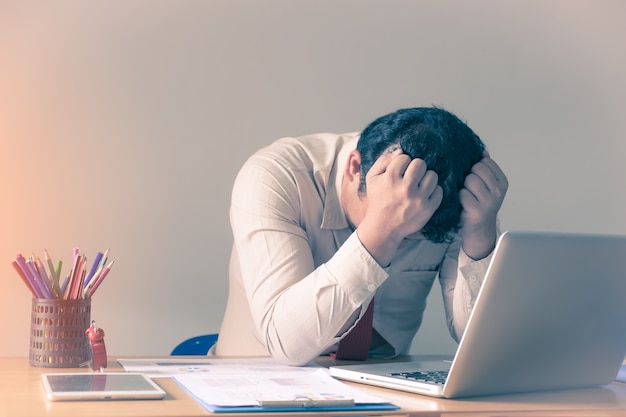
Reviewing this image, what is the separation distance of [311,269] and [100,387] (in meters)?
0.52

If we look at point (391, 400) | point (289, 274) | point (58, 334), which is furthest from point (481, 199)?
point (58, 334)

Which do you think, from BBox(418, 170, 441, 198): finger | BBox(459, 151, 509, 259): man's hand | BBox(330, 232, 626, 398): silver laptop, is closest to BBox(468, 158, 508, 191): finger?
BBox(459, 151, 509, 259): man's hand

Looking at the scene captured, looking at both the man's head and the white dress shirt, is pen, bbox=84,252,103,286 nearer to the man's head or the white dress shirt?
the white dress shirt

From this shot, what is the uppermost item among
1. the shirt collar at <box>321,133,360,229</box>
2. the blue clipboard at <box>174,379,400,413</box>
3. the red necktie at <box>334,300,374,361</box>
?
the shirt collar at <box>321,133,360,229</box>

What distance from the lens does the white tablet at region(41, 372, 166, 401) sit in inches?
36.3

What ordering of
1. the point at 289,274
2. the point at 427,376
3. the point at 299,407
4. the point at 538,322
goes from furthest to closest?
the point at 289,274
the point at 427,376
the point at 538,322
the point at 299,407

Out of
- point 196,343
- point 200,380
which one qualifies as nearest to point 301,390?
point 200,380

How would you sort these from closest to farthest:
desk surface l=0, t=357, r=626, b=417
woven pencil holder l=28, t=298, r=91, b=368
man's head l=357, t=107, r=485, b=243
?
desk surface l=0, t=357, r=626, b=417
woven pencil holder l=28, t=298, r=91, b=368
man's head l=357, t=107, r=485, b=243

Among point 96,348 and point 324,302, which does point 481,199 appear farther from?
point 96,348

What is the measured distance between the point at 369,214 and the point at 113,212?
94 cm

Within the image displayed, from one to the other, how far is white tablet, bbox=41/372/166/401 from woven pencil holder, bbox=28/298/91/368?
0.17 m

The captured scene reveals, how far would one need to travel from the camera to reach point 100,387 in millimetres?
962

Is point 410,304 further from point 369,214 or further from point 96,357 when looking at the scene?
point 96,357

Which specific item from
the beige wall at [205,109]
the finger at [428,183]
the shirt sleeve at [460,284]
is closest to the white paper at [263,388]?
the finger at [428,183]
